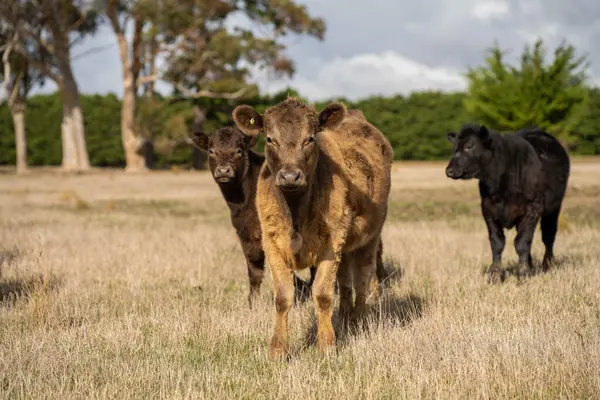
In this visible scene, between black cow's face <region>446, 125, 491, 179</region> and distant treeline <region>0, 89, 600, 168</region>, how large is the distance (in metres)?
33.5

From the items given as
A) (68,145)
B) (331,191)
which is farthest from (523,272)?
(68,145)

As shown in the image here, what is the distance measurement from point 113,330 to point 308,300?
2190mm

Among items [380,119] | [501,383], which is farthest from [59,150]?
[501,383]

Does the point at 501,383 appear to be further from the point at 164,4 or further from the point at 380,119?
the point at 380,119

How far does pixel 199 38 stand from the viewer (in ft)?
126

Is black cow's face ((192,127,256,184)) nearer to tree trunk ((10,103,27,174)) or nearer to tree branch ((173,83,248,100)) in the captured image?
tree branch ((173,83,248,100))

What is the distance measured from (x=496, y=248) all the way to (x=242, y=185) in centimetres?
324

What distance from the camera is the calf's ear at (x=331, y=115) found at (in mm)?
4934

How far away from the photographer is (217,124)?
4297cm

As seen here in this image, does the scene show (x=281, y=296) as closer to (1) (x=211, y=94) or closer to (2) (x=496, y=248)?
(2) (x=496, y=248)

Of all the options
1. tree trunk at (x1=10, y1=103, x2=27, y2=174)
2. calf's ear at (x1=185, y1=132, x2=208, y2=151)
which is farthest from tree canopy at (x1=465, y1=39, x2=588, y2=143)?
tree trunk at (x1=10, y1=103, x2=27, y2=174)

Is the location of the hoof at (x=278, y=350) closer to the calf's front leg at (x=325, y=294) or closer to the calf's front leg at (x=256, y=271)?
the calf's front leg at (x=325, y=294)

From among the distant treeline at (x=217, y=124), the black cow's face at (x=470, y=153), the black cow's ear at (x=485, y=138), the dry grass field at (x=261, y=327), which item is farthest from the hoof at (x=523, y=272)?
the distant treeline at (x=217, y=124)

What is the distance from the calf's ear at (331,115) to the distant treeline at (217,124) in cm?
3669
